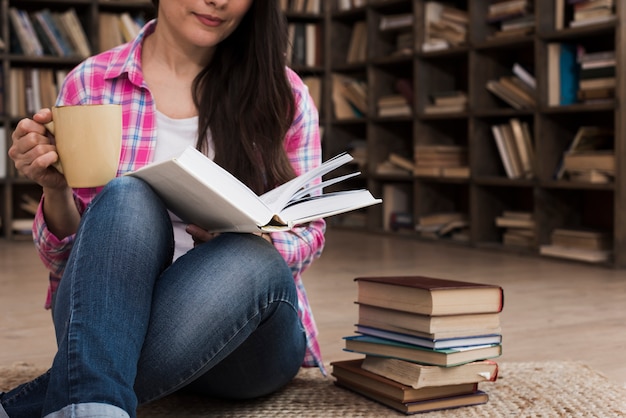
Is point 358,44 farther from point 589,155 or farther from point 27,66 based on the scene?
point 589,155

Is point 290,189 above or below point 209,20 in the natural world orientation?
below

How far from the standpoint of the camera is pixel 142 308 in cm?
105

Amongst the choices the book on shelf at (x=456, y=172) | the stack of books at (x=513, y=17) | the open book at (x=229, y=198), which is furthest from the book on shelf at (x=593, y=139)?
the open book at (x=229, y=198)

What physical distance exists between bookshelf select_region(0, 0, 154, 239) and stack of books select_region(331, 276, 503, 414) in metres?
3.28

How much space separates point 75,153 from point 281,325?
1.21 ft

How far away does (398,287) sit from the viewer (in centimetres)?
138

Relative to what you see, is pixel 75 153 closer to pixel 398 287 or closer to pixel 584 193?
pixel 398 287

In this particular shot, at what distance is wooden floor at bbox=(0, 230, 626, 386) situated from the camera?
1.94 meters

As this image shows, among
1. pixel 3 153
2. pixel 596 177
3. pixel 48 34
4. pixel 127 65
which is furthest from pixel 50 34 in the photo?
pixel 127 65

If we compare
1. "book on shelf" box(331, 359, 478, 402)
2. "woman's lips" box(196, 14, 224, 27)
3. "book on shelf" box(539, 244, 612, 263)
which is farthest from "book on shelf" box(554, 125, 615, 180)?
"woman's lips" box(196, 14, 224, 27)

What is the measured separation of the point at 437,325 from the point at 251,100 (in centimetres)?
47

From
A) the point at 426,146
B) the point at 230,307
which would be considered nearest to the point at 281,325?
the point at 230,307

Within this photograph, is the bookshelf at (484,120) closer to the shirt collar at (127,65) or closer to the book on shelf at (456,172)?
the book on shelf at (456,172)

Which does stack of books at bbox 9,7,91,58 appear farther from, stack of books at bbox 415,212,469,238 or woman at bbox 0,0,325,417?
woman at bbox 0,0,325,417
